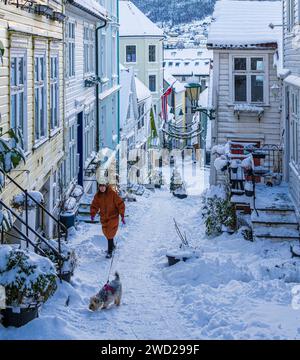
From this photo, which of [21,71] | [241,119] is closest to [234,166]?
[241,119]

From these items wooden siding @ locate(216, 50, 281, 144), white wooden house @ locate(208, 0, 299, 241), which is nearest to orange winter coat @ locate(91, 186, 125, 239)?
white wooden house @ locate(208, 0, 299, 241)

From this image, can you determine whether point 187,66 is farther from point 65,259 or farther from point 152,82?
point 65,259

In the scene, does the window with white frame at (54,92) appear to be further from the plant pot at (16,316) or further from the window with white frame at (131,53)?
the window with white frame at (131,53)

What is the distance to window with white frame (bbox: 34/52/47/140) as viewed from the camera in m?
12.7

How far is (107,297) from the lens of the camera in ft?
29.6

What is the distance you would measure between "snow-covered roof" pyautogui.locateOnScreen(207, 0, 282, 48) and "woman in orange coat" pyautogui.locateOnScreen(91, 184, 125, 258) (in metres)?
8.89

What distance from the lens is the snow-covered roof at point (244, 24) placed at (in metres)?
20.4

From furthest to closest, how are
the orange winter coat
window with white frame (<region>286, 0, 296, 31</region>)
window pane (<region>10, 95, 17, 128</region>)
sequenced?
window with white frame (<region>286, 0, 296, 31</region>) < the orange winter coat < window pane (<region>10, 95, 17, 128</region>)

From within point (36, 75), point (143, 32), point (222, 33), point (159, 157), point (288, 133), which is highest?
point (143, 32)

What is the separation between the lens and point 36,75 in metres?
12.8

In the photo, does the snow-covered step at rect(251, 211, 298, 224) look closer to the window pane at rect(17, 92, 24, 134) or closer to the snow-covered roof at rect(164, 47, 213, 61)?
the window pane at rect(17, 92, 24, 134)
